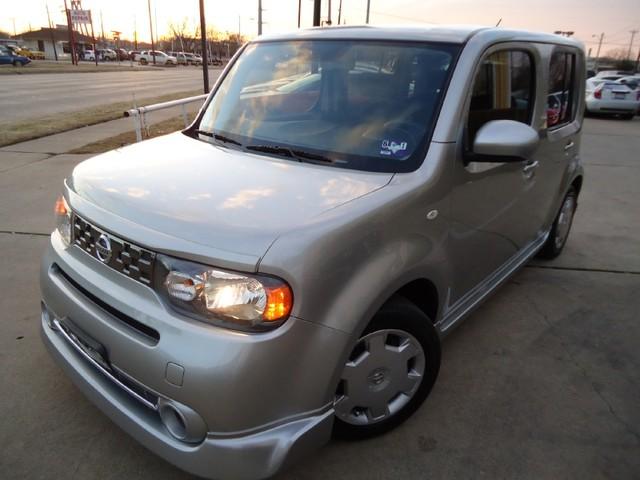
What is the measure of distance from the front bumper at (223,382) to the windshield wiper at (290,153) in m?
0.96

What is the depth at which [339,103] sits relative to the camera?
2.73 m

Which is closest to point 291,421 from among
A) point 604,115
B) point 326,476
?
point 326,476

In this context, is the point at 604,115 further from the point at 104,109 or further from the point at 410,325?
the point at 410,325

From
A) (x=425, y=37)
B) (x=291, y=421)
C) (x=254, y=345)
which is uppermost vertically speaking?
(x=425, y=37)

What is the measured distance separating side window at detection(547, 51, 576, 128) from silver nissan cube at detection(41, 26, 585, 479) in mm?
196

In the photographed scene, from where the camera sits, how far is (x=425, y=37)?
265 cm

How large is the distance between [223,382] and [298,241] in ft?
1.75

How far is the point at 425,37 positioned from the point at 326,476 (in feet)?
7.22

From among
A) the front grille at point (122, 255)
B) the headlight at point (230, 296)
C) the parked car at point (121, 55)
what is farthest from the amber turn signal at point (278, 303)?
the parked car at point (121, 55)

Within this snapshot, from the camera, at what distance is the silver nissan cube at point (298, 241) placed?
175 centimetres

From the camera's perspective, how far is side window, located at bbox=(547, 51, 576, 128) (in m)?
3.47

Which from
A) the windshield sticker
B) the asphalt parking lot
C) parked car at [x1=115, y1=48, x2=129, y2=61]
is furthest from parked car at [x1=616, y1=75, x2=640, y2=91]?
parked car at [x1=115, y1=48, x2=129, y2=61]

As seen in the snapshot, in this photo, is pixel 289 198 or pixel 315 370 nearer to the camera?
pixel 315 370

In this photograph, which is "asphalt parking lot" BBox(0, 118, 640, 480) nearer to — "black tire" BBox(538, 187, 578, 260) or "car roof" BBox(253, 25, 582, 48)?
"black tire" BBox(538, 187, 578, 260)
